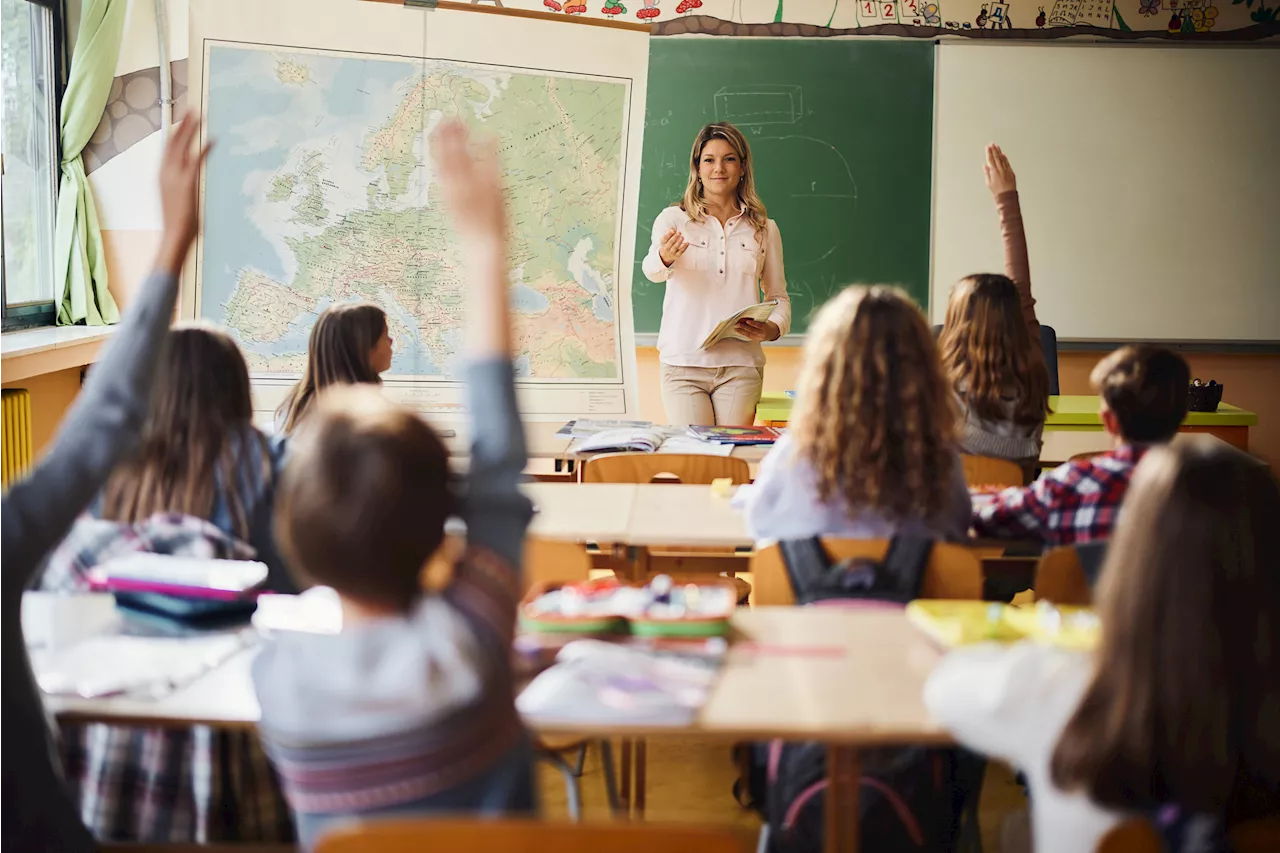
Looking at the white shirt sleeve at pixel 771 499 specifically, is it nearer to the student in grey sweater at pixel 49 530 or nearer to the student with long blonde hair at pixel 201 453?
the student with long blonde hair at pixel 201 453

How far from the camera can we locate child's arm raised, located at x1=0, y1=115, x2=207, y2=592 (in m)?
1.32

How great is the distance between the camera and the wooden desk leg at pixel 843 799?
167cm

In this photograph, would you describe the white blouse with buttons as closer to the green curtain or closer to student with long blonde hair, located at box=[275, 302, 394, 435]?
student with long blonde hair, located at box=[275, 302, 394, 435]

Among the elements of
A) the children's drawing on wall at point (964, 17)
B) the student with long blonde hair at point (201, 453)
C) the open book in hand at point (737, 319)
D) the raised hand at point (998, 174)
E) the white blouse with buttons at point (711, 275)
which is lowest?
the student with long blonde hair at point (201, 453)

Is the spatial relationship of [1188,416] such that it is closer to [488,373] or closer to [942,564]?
[942,564]

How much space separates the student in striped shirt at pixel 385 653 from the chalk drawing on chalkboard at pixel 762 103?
5.06 meters

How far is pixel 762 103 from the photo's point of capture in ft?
19.8

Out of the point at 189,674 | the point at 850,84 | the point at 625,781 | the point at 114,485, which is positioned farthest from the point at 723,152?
the point at 189,674

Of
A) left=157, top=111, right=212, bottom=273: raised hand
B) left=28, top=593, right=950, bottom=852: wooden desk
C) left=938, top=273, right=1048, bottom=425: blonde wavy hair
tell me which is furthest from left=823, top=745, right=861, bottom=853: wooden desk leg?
left=938, top=273, right=1048, bottom=425: blonde wavy hair

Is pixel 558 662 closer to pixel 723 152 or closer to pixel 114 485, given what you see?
pixel 114 485

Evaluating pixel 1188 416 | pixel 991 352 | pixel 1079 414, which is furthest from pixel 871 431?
pixel 1188 416

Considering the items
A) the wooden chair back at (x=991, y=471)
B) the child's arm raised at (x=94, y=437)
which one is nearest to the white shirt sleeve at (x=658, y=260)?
the wooden chair back at (x=991, y=471)

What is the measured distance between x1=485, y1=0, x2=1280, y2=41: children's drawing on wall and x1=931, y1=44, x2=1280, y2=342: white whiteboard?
0.09 m

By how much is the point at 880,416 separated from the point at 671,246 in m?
2.34
